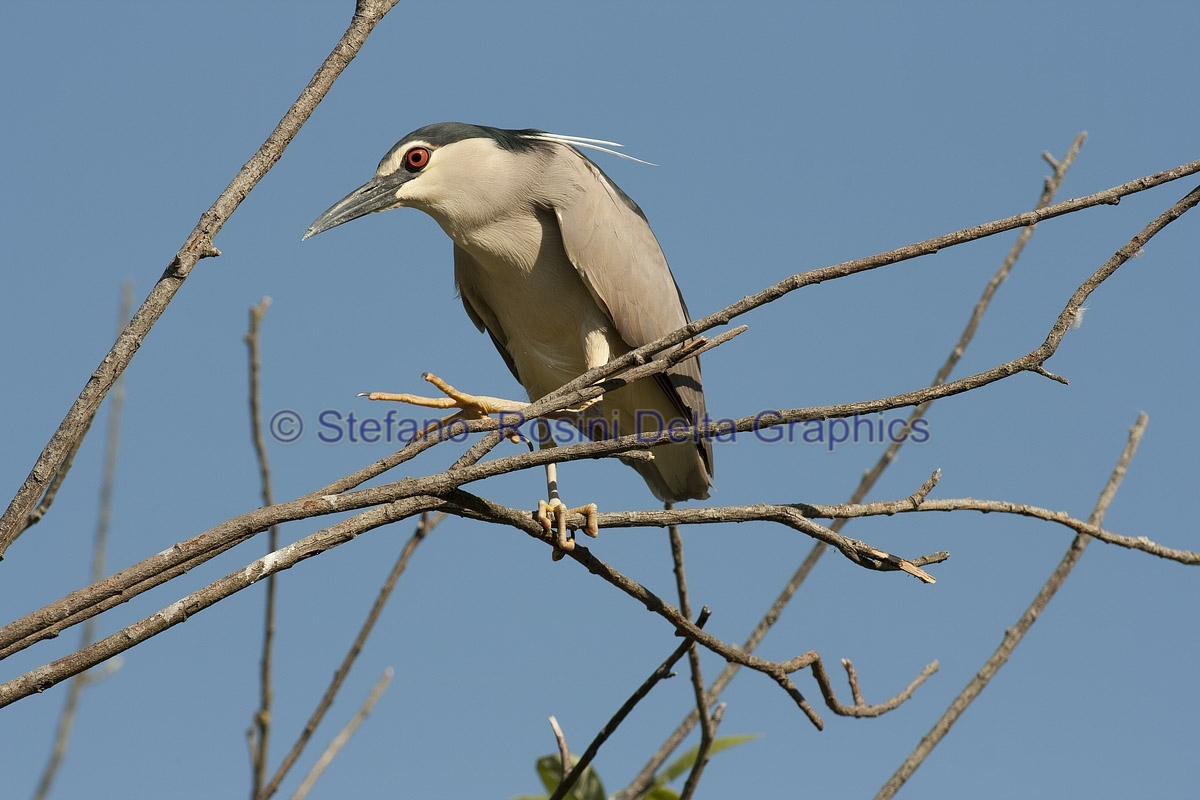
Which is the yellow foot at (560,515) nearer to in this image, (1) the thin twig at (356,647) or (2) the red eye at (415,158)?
(1) the thin twig at (356,647)

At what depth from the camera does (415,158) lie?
12.4 ft

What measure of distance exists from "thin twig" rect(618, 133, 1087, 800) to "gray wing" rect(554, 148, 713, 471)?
0.79 meters

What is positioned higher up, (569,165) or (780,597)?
(569,165)

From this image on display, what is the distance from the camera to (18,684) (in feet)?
4.26

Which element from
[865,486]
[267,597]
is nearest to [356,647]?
[267,597]

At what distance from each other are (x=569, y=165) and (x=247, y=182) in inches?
96.9

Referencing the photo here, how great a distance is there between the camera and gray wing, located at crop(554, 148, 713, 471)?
376 centimetres

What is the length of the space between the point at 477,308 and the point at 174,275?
268 centimetres

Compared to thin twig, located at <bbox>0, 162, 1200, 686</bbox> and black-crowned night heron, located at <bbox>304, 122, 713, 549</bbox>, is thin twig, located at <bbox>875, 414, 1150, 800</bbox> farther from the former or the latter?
black-crowned night heron, located at <bbox>304, 122, 713, 549</bbox>

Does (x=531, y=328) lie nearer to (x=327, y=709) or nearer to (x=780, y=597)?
(x=780, y=597)

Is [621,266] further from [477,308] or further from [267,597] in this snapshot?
[267,597]

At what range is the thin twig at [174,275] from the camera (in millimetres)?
1444

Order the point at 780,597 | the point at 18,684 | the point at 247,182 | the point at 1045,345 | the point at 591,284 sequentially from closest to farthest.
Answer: the point at 18,684 < the point at 247,182 < the point at 1045,345 < the point at 780,597 < the point at 591,284

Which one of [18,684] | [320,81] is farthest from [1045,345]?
[18,684]
